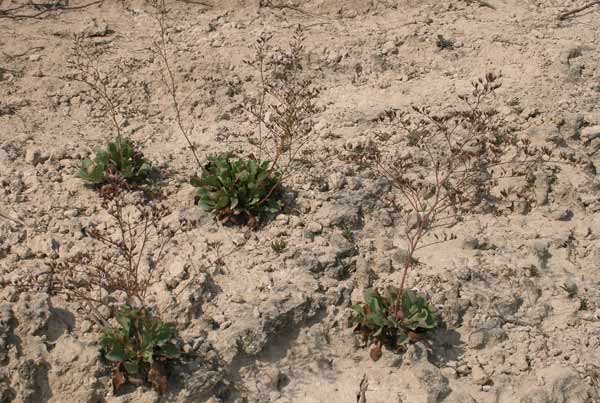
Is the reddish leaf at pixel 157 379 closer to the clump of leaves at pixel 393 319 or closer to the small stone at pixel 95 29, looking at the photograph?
the clump of leaves at pixel 393 319

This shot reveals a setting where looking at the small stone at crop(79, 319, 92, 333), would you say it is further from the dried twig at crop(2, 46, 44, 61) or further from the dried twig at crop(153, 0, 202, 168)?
the dried twig at crop(2, 46, 44, 61)

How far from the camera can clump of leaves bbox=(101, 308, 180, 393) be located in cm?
504

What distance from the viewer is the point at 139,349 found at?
16.6 feet

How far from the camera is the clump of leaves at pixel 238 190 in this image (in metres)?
6.27

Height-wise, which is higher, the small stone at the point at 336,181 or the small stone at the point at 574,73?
the small stone at the point at 574,73

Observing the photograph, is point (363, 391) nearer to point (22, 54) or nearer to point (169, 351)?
point (169, 351)

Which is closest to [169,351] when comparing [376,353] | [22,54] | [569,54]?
[376,353]

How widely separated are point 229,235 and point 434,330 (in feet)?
6.68

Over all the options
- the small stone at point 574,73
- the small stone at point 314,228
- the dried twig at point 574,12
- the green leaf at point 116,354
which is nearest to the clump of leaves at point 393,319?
the small stone at point 314,228

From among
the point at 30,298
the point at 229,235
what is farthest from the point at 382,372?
the point at 30,298

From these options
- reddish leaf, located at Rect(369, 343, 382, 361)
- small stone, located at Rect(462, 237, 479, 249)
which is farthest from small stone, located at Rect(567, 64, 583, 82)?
reddish leaf, located at Rect(369, 343, 382, 361)

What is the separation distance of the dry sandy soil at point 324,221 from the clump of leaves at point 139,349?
13 centimetres

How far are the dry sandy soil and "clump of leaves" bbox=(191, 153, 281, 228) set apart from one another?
17 cm

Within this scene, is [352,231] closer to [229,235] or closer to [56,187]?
[229,235]
